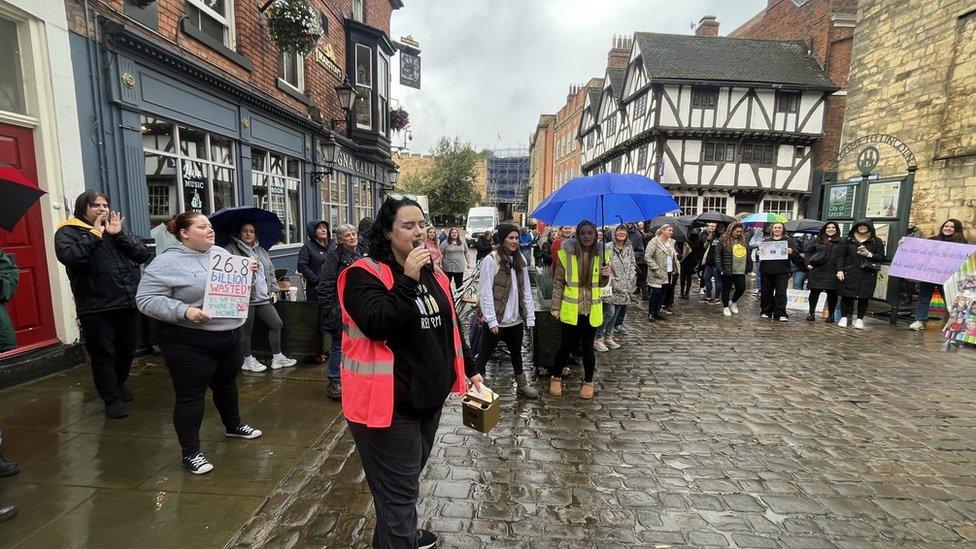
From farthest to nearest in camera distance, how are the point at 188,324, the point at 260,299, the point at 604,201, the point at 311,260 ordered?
the point at 604,201 → the point at 311,260 → the point at 260,299 → the point at 188,324

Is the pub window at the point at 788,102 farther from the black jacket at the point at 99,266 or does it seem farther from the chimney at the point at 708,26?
the black jacket at the point at 99,266

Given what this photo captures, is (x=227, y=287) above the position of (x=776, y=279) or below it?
above

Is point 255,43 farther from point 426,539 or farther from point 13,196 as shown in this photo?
point 426,539

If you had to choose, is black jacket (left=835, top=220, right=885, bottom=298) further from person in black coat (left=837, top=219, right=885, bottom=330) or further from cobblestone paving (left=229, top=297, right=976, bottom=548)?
cobblestone paving (left=229, top=297, right=976, bottom=548)

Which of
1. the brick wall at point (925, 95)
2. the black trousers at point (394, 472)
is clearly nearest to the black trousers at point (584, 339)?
the black trousers at point (394, 472)

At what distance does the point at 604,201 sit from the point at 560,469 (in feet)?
12.2

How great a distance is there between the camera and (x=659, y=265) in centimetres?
825

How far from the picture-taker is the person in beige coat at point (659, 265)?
829 cm

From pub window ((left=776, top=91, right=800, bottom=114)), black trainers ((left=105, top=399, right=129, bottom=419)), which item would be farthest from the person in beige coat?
pub window ((left=776, top=91, right=800, bottom=114))

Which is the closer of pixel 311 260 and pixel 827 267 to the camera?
pixel 311 260

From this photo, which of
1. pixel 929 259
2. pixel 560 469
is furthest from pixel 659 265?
pixel 560 469

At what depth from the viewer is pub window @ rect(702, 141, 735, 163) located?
2317 cm

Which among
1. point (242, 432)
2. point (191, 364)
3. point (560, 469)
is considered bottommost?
point (560, 469)

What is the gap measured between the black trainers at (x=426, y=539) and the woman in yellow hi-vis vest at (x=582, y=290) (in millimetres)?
2587
